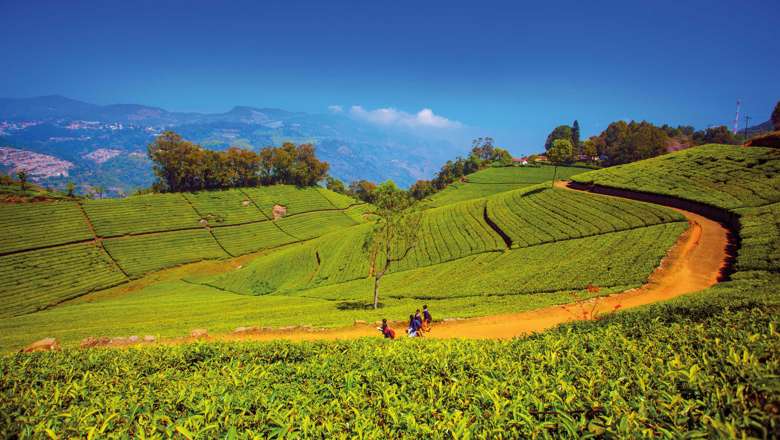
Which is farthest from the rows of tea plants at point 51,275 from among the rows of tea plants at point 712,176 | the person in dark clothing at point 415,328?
the rows of tea plants at point 712,176

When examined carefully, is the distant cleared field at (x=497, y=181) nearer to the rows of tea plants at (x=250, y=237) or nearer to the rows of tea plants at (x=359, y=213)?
the rows of tea plants at (x=359, y=213)

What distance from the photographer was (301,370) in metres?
7.57

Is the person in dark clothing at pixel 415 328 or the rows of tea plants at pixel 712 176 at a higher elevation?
the rows of tea plants at pixel 712 176

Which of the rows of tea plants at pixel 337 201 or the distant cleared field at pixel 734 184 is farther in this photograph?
the rows of tea plants at pixel 337 201

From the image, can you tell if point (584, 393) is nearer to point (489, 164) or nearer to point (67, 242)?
point (67, 242)

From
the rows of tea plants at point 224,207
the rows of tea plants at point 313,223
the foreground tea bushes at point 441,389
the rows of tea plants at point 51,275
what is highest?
the foreground tea bushes at point 441,389

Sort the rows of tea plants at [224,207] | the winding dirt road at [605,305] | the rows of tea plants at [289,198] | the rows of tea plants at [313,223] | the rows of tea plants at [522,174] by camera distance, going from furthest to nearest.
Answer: the rows of tea plants at [522,174] → the rows of tea plants at [289,198] → the rows of tea plants at [313,223] → the rows of tea plants at [224,207] → the winding dirt road at [605,305]

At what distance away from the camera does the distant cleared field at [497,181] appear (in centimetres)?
9525

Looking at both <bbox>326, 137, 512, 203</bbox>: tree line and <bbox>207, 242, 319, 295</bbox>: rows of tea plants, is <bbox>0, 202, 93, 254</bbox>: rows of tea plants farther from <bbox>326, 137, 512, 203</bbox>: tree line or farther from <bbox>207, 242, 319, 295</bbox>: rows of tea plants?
<bbox>326, 137, 512, 203</bbox>: tree line

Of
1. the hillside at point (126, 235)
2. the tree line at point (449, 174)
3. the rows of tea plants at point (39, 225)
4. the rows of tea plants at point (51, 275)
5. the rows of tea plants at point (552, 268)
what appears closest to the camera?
the rows of tea plants at point (552, 268)

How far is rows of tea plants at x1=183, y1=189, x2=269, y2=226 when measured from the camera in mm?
80438

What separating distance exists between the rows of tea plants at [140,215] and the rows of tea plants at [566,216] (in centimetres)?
6884

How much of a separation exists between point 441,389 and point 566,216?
4227 cm

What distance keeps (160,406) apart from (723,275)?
32.6 m
